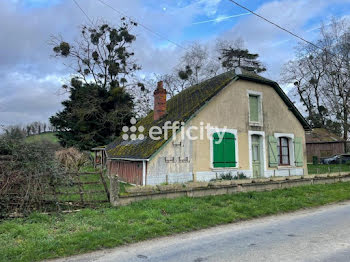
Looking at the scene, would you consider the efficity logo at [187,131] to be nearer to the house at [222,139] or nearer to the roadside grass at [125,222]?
the house at [222,139]

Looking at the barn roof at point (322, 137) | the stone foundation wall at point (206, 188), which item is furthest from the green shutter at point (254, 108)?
the barn roof at point (322, 137)

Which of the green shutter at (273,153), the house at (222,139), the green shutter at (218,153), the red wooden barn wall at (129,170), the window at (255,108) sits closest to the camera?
the house at (222,139)

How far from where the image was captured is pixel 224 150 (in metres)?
13.2

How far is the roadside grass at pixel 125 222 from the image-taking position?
4895mm

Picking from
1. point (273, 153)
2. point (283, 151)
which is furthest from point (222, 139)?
point (283, 151)

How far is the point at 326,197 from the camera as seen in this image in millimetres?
10180

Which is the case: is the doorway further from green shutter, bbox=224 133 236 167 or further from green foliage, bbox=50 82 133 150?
green foliage, bbox=50 82 133 150

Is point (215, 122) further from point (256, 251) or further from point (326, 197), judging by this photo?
point (256, 251)

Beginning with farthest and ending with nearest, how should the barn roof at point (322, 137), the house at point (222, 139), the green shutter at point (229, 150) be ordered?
1. the barn roof at point (322, 137)
2. the green shutter at point (229, 150)
3. the house at point (222, 139)

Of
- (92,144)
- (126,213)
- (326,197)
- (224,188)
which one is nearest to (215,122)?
(224,188)

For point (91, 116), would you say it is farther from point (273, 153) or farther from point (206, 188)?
point (206, 188)

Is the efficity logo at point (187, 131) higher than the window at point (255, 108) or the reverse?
the reverse

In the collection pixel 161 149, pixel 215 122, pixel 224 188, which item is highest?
pixel 215 122

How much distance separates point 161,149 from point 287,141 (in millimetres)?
8886
